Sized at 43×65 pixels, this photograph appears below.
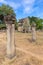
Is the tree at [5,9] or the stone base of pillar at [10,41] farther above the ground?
the tree at [5,9]

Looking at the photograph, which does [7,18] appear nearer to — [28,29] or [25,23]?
[28,29]

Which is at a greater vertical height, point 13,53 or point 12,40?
point 12,40

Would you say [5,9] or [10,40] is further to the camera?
[5,9]

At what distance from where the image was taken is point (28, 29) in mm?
30312

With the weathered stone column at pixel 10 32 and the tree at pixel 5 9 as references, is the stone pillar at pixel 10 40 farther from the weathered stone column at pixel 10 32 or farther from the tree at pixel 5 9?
the tree at pixel 5 9

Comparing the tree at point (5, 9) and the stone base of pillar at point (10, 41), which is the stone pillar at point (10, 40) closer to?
the stone base of pillar at point (10, 41)

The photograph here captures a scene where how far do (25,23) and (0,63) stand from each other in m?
23.4

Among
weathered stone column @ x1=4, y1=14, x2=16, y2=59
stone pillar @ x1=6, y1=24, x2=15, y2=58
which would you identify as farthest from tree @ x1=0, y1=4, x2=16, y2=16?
stone pillar @ x1=6, y1=24, x2=15, y2=58

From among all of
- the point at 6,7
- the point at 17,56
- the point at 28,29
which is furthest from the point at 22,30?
the point at 17,56

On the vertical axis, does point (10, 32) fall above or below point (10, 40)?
above

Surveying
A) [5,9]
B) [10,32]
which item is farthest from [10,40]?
[5,9]

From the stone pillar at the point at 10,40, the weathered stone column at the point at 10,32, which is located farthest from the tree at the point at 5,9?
the stone pillar at the point at 10,40

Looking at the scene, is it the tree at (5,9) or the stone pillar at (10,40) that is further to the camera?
the tree at (5,9)

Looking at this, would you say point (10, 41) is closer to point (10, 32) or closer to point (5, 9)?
point (10, 32)
